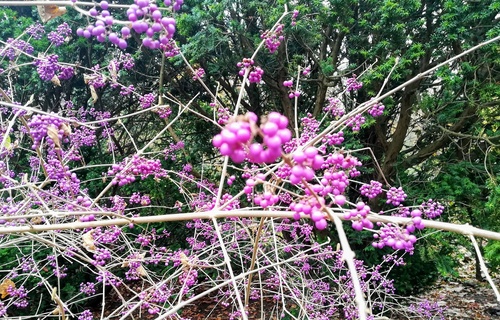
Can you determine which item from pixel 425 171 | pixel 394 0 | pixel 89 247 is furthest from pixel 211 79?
pixel 89 247

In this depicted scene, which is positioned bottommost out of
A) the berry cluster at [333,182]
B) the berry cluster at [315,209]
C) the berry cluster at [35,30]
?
the berry cluster at [315,209]

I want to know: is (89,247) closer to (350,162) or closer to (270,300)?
(350,162)

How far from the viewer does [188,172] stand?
481 cm

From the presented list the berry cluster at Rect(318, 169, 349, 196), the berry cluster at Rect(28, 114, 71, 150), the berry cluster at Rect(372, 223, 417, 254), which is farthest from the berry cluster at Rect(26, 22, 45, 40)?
the berry cluster at Rect(372, 223, 417, 254)

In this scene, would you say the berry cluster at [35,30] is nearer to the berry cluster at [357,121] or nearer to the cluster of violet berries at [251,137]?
the berry cluster at [357,121]

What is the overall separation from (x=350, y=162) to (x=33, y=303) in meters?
4.97

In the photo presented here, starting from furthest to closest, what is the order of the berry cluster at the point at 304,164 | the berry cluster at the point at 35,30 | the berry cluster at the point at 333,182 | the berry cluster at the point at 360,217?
the berry cluster at the point at 35,30 < the berry cluster at the point at 333,182 < the berry cluster at the point at 360,217 < the berry cluster at the point at 304,164

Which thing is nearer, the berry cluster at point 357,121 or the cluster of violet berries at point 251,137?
the cluster of violet berries at point 251,137

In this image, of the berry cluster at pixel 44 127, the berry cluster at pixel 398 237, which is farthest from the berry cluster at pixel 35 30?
the berry cluster at pixel 398 237

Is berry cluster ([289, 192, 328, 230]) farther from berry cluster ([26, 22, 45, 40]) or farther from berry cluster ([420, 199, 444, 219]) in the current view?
berry cluster ([26, 22, 45, 40])

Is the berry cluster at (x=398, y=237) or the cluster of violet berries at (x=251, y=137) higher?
the cluster of violet berries at (x=251, y=137)

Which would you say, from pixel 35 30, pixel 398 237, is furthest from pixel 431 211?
pixel 35 30

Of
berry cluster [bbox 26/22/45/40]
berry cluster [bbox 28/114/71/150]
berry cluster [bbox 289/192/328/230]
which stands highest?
berry cluster [bbox 26/22/45/40]

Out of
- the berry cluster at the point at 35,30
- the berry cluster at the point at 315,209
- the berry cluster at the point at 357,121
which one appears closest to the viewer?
the berry cluster at the point at 315,209
